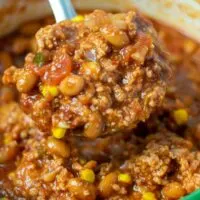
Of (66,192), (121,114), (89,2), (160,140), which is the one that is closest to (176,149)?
(160,140)

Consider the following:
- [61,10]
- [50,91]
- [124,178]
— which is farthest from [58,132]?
[61,10]

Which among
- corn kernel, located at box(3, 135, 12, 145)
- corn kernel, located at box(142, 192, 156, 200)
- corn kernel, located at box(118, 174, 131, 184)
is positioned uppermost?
corn kernel, located at box(3, 135, 12, 145)

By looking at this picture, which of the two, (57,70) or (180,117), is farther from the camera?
(180,117)

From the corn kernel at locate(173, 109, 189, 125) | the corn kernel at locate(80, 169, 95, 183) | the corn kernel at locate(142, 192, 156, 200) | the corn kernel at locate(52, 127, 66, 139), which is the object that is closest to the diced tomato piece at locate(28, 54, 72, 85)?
the corn kernel at locate(52, 127, 66, 139)

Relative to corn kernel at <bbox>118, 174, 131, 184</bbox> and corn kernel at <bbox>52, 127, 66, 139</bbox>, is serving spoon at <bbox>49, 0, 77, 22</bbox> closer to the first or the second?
corn kernel at <bbox>52, 127, 66, 139</bbox>

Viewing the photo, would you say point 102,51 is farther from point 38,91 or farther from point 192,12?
point 192,12

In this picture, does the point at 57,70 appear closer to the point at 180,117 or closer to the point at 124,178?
the point at 124,178

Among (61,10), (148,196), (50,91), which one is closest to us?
(50,91)

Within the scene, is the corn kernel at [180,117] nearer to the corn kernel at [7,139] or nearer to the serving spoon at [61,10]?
the serving spoon at [61,10]

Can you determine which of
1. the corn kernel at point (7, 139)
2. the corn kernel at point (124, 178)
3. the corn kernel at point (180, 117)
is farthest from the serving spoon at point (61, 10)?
the corn kernel at point (124, 178)
